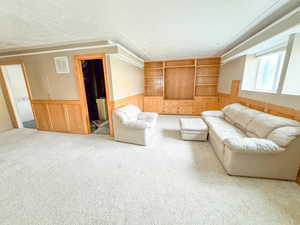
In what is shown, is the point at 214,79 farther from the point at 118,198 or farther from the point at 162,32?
the point at 118,198

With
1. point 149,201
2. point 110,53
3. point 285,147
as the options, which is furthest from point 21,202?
point 285,147

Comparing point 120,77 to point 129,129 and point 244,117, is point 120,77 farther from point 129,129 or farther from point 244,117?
point 244,117

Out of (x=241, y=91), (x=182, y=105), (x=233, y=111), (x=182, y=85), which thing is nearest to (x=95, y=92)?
(x=182, y=105)

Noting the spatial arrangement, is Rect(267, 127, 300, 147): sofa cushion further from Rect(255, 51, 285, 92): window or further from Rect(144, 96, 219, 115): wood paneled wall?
Rect(144, 96, 219, 115): wood paneled wall

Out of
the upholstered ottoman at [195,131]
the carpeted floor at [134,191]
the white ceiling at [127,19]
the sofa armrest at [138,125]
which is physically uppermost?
the white ceiling at [127,19]

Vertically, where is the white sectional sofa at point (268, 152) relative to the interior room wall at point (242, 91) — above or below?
below

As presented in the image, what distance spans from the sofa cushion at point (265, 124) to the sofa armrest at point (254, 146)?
275 millimetres

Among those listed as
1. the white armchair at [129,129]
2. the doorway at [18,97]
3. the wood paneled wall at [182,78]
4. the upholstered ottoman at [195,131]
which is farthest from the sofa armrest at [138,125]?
the doorway at [18,97]

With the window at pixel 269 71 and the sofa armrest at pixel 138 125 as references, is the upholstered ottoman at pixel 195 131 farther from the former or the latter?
the window at pixel 269 71

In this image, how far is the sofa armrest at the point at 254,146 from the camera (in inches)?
60.8

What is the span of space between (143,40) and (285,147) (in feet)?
10.7

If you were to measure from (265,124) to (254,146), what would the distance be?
1.91 feet

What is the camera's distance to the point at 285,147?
1540 mm

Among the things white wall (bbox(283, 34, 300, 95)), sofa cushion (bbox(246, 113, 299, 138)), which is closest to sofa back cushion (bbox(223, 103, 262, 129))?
sofa cushion (bbox(246, 113, 299, 138))
